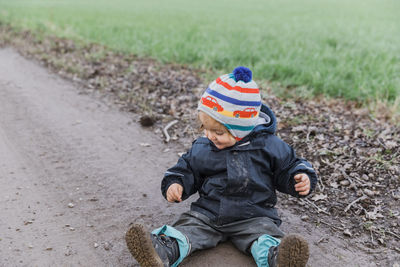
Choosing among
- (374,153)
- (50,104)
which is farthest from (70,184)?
(374,153)

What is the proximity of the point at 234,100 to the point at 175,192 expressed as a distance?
0.71 metres

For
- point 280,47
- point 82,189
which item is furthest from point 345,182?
point 280,47

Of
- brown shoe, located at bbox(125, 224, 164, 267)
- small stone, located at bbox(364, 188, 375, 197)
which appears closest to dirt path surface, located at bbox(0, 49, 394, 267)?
brown shoe, located at bbox(125, 224, 164, 267)

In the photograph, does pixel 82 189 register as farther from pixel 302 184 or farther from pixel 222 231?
pixel 302 184

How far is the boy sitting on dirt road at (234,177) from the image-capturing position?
105 inches

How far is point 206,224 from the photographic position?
2.84 metres

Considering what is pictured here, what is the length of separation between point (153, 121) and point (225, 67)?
2.42 meters

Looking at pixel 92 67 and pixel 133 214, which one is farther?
pixel 92 67

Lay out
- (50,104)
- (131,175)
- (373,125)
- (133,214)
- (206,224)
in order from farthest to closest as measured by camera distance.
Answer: (50,104)
(373,125)
(131,175)
(133,214)
(206,224)

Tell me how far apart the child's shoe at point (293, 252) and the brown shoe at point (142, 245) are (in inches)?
26.8

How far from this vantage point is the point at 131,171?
4035mm

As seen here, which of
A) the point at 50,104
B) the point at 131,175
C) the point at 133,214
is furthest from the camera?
the point at 50,104

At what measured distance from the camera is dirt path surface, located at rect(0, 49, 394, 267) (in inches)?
112

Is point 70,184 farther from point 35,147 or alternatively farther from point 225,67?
point 225,67
